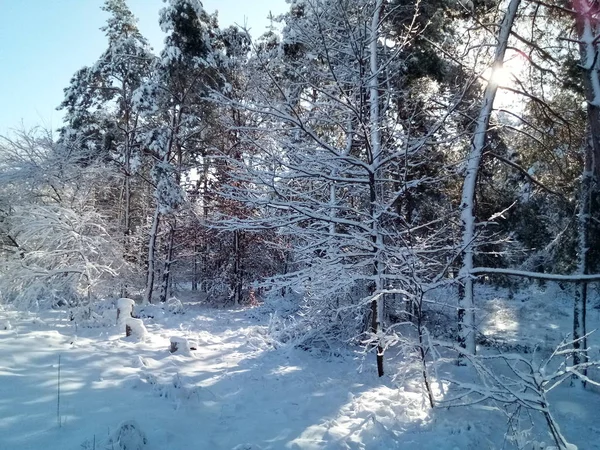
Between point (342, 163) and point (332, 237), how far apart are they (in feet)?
4.20

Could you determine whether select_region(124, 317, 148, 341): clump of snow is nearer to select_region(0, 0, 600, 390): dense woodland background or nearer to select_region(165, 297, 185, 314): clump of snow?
select_region(0, 0, 600, 390): dense woodland background

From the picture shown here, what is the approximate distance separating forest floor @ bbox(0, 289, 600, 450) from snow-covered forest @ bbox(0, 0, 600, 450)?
4 centimetres

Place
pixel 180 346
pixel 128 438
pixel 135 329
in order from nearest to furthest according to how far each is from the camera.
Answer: pixel 128 438 < pixel 180 346 < pixel 135 329

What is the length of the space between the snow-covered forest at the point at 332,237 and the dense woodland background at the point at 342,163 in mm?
91

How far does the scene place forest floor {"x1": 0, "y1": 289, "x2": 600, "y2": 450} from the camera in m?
3.97

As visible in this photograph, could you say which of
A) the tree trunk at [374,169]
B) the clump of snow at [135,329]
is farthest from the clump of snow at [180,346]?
the tree trunk at [374,169]

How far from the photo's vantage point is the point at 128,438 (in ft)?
11.6

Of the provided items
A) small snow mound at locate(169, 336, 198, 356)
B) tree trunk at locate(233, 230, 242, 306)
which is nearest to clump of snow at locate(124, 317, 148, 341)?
small snow mound at locate(169, 336, 198, 356)

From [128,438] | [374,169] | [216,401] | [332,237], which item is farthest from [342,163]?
[128,438]

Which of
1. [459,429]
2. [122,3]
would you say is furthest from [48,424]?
[122,3]

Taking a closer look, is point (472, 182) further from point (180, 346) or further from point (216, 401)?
point (180, 346)

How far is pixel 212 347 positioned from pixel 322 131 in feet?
18.5

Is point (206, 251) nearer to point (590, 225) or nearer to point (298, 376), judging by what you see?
point (298, 376)

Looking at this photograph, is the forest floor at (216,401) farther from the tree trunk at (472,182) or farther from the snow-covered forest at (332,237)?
the tree trunk at (472,182)
